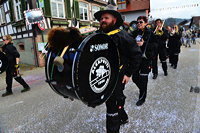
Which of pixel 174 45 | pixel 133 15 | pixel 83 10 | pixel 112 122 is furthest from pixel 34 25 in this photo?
pixel 133 15

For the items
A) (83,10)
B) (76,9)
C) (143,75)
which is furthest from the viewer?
(83,10)

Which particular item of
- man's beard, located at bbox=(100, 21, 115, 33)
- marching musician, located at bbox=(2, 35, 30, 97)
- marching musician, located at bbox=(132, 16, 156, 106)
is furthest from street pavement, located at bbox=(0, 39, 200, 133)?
man's beard, located at bbox=(100, 21, 115, 33)

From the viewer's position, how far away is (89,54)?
1.41 m

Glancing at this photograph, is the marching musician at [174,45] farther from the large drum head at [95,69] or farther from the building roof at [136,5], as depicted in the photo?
the building roof at [136,5]

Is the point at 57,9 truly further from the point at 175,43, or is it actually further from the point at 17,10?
the point at 175,43

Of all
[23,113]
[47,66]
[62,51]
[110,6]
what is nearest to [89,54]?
[62,51]

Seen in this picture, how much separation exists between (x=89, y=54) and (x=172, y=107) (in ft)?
7.67

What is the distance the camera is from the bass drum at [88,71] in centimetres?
134

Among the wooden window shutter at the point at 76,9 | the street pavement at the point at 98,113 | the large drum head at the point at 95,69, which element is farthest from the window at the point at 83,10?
Answer: the large drum head at the point at 95,69

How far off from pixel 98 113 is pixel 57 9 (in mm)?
8199

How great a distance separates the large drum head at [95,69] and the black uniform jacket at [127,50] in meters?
0.14

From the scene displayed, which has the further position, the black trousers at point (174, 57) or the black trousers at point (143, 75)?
the black trousers at point (174, 57)

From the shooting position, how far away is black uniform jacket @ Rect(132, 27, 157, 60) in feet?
10.1

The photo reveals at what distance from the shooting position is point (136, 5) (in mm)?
25859
